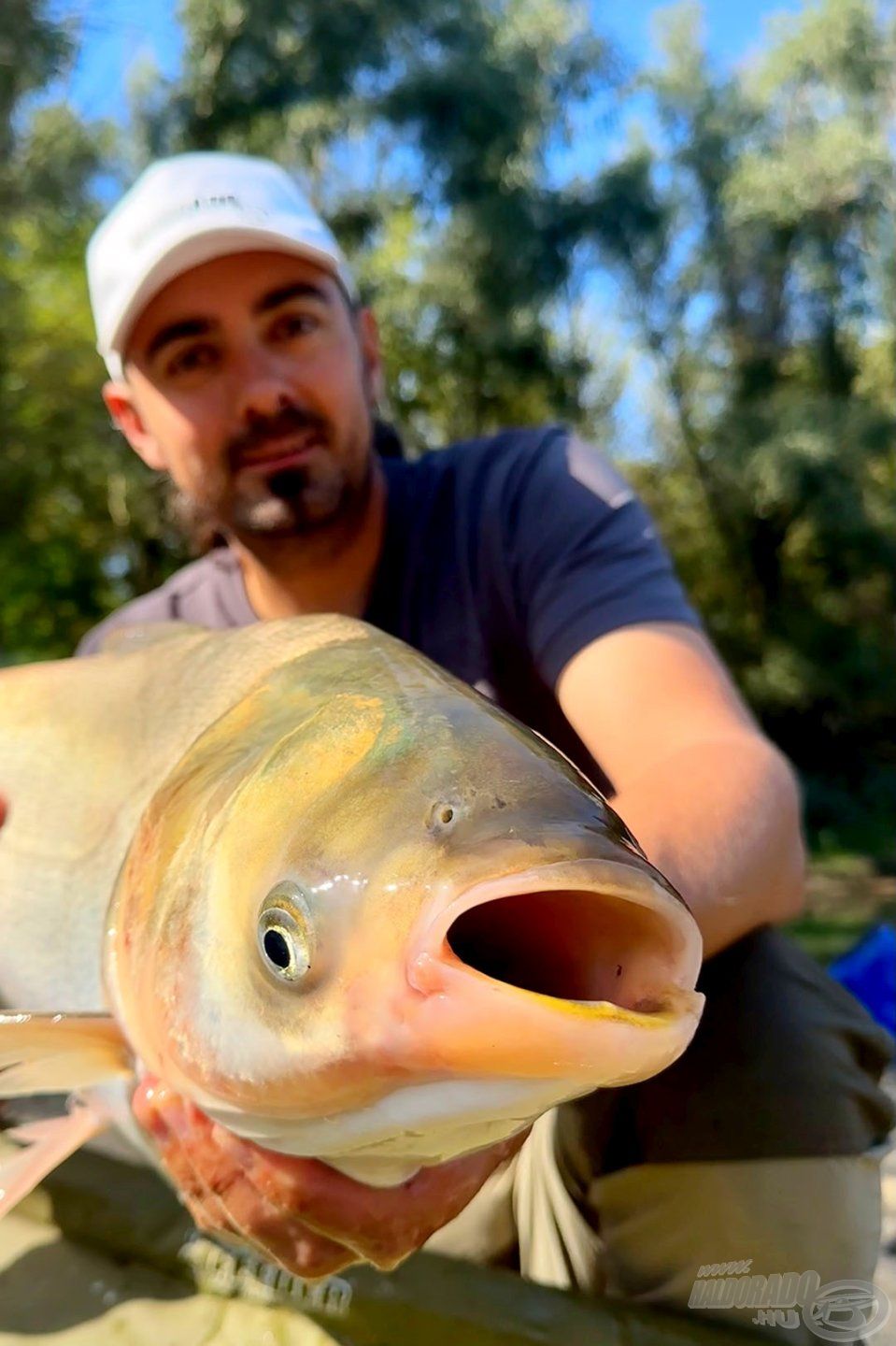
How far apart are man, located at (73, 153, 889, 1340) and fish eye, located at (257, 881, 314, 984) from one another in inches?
9.3

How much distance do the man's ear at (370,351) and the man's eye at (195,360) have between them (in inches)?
12.4

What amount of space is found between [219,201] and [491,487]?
2.41 feet

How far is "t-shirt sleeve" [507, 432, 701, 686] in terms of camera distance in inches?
54.4

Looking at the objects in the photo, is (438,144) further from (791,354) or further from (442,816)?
(442,816)

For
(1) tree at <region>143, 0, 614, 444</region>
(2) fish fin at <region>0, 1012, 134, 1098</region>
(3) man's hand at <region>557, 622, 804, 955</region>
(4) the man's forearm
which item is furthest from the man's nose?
(1) tree at <region>143, 0, 614, 444</region>

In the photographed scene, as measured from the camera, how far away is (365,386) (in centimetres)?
199

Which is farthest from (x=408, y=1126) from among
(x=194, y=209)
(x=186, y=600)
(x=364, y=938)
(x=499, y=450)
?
(x=194, y=209)

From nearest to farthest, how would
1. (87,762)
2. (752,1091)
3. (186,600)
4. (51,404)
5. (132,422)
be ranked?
(752,1091), (87,762), (186,600), (132,422), (51,404)

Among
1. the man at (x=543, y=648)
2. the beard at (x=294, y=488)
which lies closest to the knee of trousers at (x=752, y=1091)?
the man at (x=543, y=648)

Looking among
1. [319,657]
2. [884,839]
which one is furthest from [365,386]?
[884,839]

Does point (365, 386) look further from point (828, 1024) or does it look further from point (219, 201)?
point (828, 1024)

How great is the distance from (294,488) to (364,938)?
129cm

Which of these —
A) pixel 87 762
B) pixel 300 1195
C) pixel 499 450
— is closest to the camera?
pixel 300 1195

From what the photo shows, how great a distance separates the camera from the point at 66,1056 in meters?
0.91
